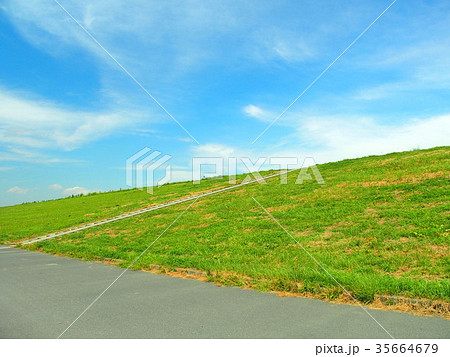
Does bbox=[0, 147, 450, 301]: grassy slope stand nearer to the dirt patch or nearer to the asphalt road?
the dirt patch

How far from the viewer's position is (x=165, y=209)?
26.3 meters

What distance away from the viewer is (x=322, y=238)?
40.2ft

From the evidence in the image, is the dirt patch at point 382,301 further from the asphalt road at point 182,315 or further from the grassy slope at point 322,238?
the asphalt road at point 182,315

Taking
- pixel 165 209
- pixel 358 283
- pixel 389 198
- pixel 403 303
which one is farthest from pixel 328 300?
pixel 165 209

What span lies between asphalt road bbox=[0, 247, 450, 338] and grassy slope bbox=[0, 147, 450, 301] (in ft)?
3.00

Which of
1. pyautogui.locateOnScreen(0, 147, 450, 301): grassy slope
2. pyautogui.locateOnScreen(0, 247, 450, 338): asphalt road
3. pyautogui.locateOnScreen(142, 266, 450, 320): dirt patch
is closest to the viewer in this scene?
pyautogui.locateOnScreen(0, 247, 450, 338): asphalt road

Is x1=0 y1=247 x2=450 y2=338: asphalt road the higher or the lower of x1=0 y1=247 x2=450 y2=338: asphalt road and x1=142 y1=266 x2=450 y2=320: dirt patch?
the lower

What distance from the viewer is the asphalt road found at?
532 cm

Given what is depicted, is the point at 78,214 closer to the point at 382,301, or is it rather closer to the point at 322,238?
the point at 322,238

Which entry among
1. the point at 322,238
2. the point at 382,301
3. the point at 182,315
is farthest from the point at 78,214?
the point at 382,301

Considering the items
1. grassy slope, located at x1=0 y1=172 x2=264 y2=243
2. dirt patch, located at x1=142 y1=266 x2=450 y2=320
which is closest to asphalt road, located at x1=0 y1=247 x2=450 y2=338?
dirt patch, located at x1=142 y1=266 x2=450 y2=320

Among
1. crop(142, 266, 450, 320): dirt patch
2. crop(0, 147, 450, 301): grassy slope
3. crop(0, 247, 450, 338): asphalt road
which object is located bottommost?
crop(0, 247, 450, 338): asphalt road

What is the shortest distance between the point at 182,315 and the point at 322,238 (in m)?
7.40

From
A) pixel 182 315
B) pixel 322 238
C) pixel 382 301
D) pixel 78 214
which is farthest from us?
pixel 78 214
